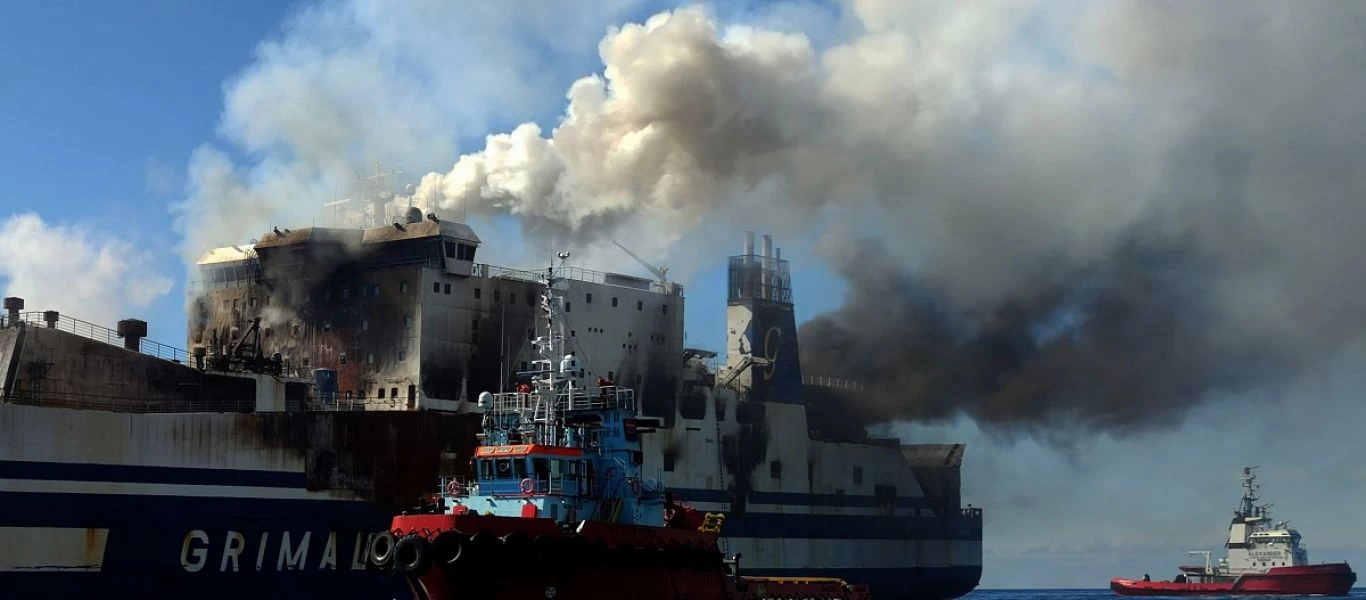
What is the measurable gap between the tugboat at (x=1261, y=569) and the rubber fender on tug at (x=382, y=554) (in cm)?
9065

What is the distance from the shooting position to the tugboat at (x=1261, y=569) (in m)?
110

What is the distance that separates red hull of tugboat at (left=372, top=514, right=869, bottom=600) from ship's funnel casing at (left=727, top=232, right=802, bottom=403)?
93.1 ft

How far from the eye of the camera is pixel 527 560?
107 feet

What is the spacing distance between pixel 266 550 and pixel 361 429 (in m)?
4.89

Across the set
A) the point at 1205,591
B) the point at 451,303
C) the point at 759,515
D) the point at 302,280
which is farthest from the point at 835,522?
the point at 1205,591

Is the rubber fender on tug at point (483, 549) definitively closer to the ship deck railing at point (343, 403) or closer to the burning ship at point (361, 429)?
the burning ship at point (361, 429)

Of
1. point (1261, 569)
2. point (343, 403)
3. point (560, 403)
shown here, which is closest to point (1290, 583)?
point (1261, 569)

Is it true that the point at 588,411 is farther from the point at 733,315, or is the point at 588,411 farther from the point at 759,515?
the point at 733,315

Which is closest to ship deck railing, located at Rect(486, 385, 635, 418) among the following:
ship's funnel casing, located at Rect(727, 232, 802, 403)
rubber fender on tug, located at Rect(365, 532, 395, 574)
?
rubber fender on tug, located at Rect(365, 532, 395, 574)

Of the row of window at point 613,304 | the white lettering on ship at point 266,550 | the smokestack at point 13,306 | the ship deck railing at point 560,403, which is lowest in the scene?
A: the white lettering on ship at point 266,550

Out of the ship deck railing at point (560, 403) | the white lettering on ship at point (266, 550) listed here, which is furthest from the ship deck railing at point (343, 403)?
the ship deck railing at point (560, 403)

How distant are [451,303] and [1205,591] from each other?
78.1 m

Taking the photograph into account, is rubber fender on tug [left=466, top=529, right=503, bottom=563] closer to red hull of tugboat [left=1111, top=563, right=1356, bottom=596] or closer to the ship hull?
the ship hull

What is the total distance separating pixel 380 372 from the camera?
5297 cm
